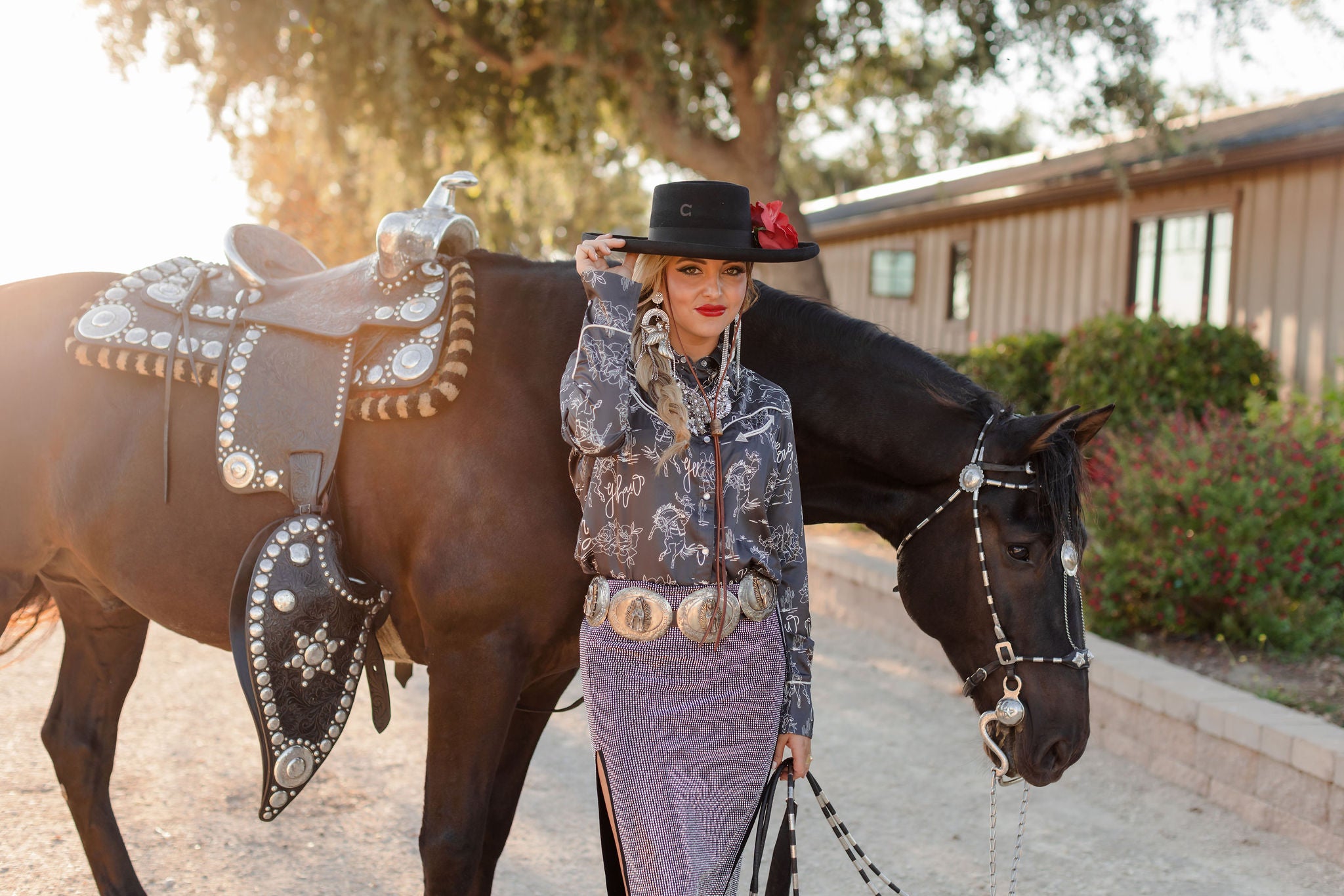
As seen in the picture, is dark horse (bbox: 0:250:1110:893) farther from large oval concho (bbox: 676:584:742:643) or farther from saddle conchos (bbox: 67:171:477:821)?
large oval concho (bbox: 676:584:742:643)

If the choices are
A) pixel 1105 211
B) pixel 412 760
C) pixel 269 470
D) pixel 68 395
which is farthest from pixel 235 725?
pixel 1105 211

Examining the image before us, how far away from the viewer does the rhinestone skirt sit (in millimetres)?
1956

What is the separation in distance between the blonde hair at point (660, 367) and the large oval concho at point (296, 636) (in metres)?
0.79

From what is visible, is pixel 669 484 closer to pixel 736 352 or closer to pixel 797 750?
pixel 736 352

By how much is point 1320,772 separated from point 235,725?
413cm

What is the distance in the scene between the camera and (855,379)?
2.37m

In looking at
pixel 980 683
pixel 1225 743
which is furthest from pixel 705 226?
pixel 1225 743

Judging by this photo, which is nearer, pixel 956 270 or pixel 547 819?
pixel 547 819

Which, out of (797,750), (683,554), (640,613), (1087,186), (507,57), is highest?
(507,57)

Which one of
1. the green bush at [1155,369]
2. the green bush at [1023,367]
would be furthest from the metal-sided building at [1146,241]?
the green bush at [1023,367]

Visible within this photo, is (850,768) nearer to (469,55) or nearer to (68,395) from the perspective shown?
(68,395)

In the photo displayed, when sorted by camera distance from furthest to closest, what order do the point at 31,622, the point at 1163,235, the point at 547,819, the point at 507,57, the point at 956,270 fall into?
the point at 956,270
the point at 507,57
the point at 1163,235
the point at 547,819
the point at 31,622

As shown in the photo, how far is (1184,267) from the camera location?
1004cm

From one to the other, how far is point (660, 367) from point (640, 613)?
470 mm
